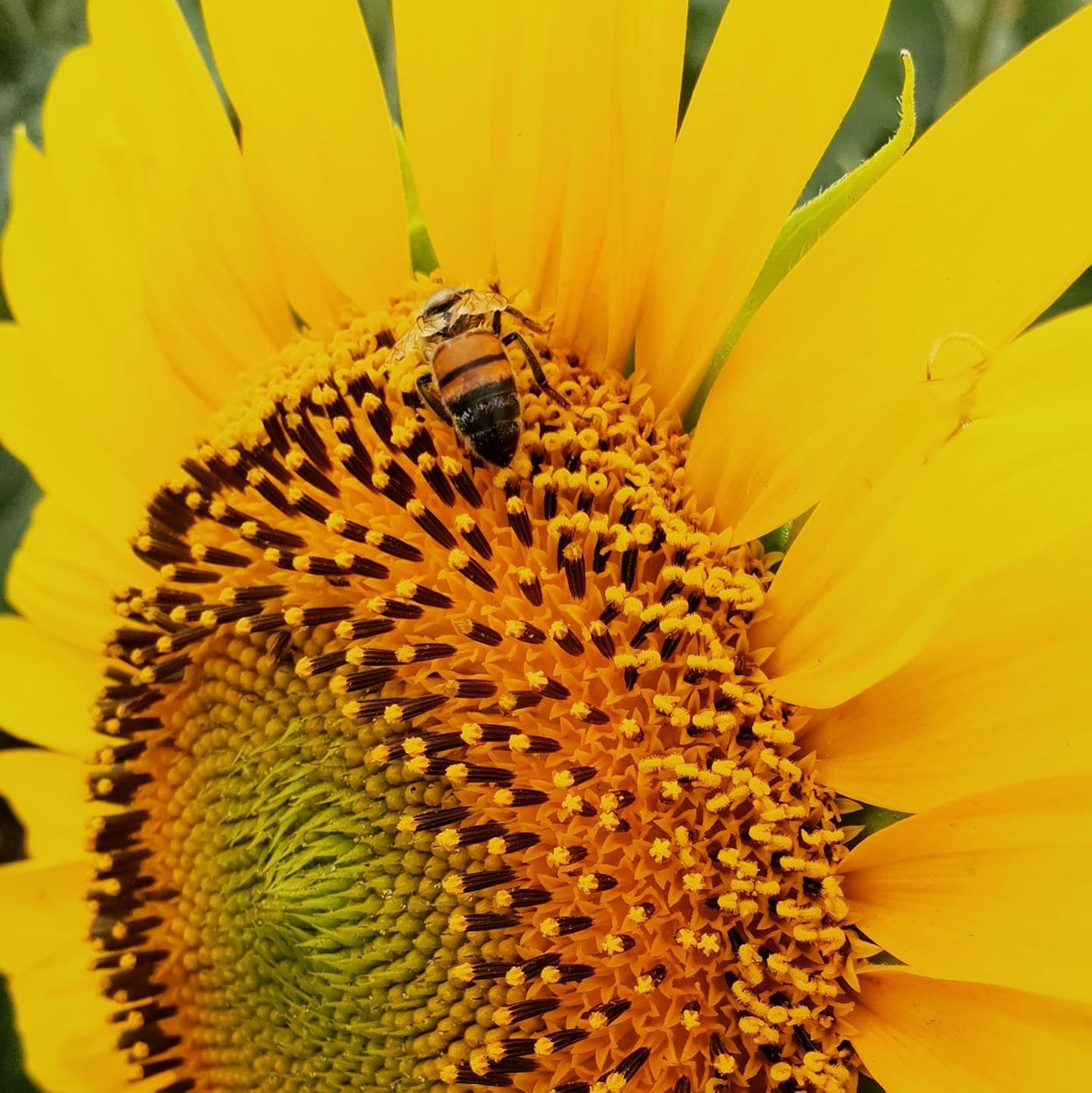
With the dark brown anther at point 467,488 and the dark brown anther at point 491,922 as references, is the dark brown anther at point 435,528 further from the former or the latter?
the dark brown anther at point 491,922

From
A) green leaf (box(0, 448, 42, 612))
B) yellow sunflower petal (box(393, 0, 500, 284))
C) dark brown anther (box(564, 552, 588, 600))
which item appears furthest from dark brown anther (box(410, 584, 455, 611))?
green leaf (box(0, 448, 42, 612))

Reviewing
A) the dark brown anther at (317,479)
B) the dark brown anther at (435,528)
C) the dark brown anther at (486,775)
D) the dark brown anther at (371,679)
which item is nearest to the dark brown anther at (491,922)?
the dark brown anther at (486,775)

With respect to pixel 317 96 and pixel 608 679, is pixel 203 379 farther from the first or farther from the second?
pixel 608 679

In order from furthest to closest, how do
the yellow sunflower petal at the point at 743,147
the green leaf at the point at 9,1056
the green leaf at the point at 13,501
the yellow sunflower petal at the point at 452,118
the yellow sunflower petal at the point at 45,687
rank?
the green leaf at the point at 13,501
the green leaf at the point at 9,1056
the yellow sunflower petal at the point at 45,687
the yellow sunflower petal at the point at 452,118
the yellow sunflower petal at the point at 743,147

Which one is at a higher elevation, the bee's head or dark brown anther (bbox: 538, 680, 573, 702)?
the bee's head

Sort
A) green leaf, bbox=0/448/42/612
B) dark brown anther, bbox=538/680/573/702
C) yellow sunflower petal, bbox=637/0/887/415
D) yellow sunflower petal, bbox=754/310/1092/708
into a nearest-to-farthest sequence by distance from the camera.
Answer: yellow sunflower petal, bbox=754/310/1092/708, yellow sunflower petal, bbox=637/0/887/415, dark brown anther, bbox=538/680/573/702, green leaf, bbox=0/448/42/612

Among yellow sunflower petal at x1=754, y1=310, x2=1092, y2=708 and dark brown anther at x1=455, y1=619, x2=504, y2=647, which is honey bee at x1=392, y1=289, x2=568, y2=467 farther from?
yellow sunflower petal at x1=754, y1=310, x2=1092, y2=708

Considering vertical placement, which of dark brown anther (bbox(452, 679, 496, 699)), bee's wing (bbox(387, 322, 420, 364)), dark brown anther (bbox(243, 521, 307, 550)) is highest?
bee's wing (bbox(387, 322, 420, 364))
